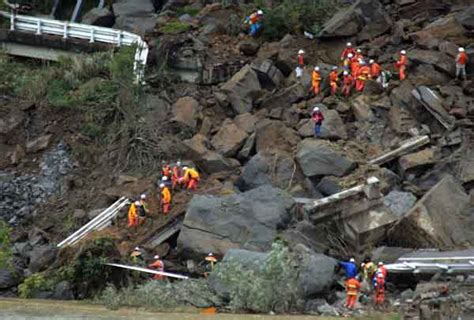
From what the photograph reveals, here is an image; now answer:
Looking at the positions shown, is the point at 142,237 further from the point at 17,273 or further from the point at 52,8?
the point at 52,8

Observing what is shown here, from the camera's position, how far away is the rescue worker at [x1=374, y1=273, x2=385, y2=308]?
1988 centimetres

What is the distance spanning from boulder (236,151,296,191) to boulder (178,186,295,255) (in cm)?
156

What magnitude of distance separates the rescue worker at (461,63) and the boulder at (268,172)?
6.09 m

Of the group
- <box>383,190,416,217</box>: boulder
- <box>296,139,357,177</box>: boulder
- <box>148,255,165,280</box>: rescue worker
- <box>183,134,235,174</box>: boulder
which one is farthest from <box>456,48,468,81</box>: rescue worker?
<box>148,255,165,280</box>: rescue worker

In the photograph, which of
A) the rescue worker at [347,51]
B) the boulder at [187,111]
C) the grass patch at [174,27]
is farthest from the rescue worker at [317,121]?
the grass patch at [174,27]

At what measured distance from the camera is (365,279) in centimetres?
2092

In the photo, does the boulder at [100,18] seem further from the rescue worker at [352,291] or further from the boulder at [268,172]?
the rescue worker at [352,291]

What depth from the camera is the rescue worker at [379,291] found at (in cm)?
1988

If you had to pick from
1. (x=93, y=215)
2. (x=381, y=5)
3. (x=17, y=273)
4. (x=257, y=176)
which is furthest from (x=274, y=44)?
(x=17, y=273)

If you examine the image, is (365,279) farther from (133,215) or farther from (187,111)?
(187,111)

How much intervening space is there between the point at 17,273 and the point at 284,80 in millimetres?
10759

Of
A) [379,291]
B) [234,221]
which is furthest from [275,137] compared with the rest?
[379,291]

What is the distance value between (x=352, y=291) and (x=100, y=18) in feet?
63.1

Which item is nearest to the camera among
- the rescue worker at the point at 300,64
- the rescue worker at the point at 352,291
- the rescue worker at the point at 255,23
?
the rescue worker at the point at 352,291
